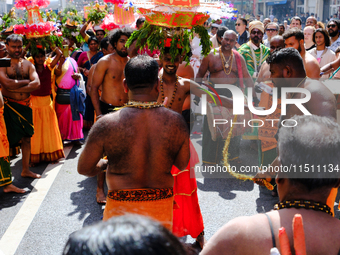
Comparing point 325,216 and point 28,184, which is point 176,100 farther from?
point 28,184

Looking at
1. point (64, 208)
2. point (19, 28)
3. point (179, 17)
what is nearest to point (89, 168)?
point (179, 17)

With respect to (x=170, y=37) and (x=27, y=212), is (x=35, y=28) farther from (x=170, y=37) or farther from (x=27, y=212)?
(x=170, y=37)

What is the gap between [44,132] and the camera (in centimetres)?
629

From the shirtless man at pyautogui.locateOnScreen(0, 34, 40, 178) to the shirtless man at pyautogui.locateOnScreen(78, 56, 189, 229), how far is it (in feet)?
10.2

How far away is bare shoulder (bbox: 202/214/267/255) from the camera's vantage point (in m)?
1.44

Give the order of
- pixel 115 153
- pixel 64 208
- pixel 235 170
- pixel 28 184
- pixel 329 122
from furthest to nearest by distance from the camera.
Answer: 1. pixel 235 170
2. pixel 28 184
3. pixel 64 208
4. pixel 115 153
5. pixel 329 122

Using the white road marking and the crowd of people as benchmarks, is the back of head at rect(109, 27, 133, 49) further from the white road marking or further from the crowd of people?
the white road marking

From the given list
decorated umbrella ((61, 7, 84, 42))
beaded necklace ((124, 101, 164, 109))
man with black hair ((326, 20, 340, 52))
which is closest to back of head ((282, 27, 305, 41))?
man with black hair ((326, 20, 340, 52))

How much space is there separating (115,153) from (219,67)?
12.5 ft

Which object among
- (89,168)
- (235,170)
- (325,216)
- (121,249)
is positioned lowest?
(235,170)

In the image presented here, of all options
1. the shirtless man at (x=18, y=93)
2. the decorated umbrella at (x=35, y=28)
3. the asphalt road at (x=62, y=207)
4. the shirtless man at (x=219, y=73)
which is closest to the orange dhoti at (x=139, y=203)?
the asphalt road at (x=62, y=207)

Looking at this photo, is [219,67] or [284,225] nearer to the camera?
[284,225]

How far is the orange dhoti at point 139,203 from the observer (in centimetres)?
254

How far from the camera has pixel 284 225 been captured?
1.45 m
